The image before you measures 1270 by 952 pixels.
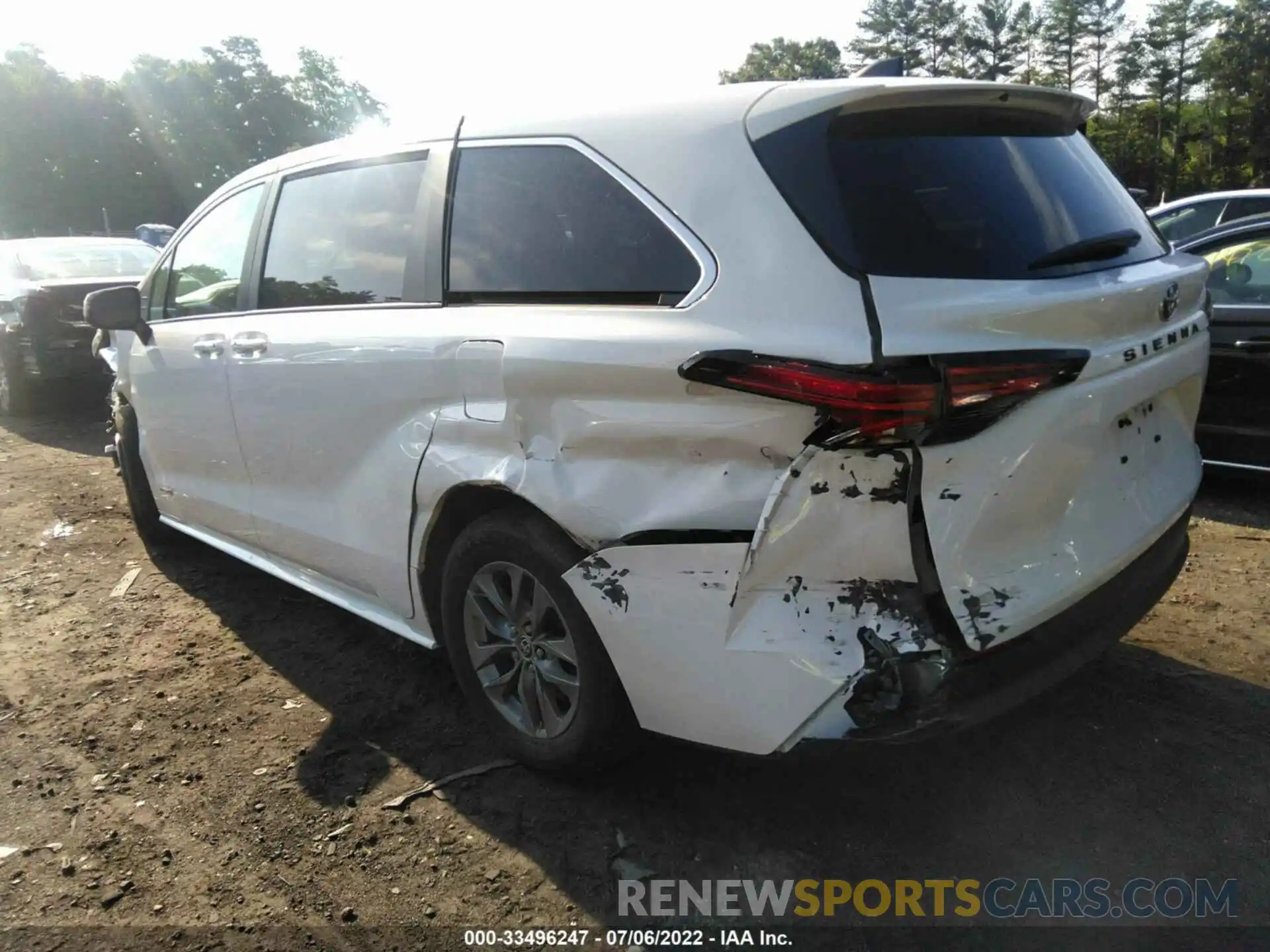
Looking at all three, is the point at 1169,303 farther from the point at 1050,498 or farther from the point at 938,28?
the point at 938,28

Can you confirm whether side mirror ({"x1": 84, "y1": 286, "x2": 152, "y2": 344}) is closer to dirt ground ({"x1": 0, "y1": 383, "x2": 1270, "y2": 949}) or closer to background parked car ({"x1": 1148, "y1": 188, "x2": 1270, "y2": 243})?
dirt ground ({"x1": 0, "y1": 383, "x2": 1270, "y2": 949})

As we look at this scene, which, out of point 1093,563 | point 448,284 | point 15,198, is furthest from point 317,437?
point 15,198

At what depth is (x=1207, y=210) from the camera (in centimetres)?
725

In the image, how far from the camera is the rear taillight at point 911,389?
1884 millimetres

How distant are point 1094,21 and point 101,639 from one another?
228ft

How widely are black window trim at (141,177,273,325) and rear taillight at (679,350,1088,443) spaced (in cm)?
255

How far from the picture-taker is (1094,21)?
196ft

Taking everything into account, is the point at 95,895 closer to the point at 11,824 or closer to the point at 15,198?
the point at 11,824

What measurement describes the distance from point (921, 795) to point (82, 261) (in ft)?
32.7

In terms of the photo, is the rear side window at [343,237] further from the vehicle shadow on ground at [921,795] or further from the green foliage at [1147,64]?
the green foliage at [1147,64]

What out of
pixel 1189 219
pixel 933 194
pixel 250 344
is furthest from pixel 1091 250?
pixel 1189 219

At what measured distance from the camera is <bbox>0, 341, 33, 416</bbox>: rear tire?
880 centimetres

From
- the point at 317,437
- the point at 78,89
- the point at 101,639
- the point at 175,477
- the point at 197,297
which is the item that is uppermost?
the point at 78,89

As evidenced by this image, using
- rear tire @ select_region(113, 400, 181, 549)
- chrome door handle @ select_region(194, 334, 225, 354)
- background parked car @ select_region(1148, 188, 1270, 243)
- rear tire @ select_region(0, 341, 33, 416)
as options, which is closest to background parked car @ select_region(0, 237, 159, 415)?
rear tire @ select_region(0, 341, 33, 416)
